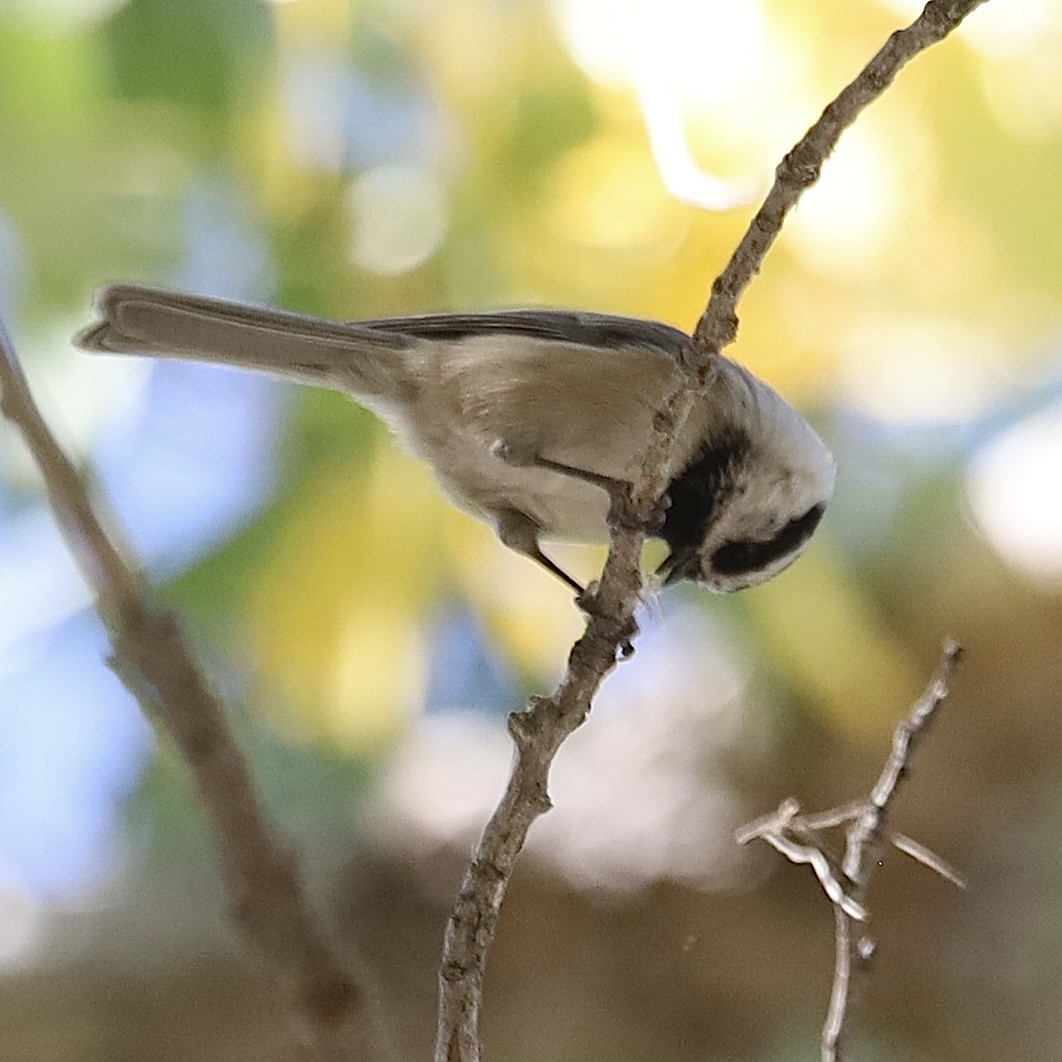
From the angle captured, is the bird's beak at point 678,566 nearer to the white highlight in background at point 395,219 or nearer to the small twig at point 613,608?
the small twig at point 613,608

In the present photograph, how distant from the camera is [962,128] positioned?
1.74 metres

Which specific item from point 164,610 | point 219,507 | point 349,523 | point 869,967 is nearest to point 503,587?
point 349,523

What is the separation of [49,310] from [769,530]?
1.01 meters

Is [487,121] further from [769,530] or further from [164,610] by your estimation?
[164,610]

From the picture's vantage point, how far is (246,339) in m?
1.22

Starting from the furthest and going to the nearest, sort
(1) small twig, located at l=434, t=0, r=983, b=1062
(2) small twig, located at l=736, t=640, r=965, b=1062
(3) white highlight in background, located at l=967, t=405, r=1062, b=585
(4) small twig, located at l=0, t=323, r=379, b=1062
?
1. (3) white highlight in background, located at l=967, t=405, r=1062, b=585
2. (2) small twig, located at l=736, t=640, r=965, b=1062
3. (1) small twig, located at l=434, t=0, r=983, b=1062
4. (4) small twig, located at l=0, t=323, r=379, b=1062

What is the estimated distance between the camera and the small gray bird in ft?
4.14

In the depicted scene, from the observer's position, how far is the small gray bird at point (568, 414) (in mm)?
1262

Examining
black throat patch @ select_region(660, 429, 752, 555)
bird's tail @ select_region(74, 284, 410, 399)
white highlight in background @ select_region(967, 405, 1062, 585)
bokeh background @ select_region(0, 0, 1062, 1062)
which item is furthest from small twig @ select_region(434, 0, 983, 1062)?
white highlight in background @ select_region(967, 405, 1062, 585)

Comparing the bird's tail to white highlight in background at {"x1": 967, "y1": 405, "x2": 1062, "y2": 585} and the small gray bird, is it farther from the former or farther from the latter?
white highlight in background at {"x1": 967, "y1": 405, "x2": 1062, "y2": 585}

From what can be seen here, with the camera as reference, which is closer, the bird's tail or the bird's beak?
the bird's tail

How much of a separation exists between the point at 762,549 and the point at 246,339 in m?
0.53

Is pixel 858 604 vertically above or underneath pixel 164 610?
above

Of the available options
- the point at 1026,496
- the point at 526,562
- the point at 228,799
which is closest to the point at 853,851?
the point at 228,799
